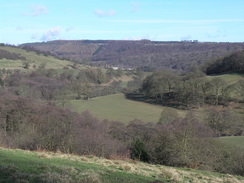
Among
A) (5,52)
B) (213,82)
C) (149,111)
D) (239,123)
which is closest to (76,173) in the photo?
(239,123)

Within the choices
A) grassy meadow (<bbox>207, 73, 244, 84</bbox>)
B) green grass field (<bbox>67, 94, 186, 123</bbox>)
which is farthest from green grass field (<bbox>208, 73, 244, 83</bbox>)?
green grass field (<bbox>67, 94, 186, 123</bbox>)

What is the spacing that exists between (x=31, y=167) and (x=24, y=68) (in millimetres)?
134829

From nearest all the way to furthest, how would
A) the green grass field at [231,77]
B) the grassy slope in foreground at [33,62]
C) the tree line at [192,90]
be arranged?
the tree line at [192,90], the green grass field at [231,77], the grassy slope in foreground at [33,62]

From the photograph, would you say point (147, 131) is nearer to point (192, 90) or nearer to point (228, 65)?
point (192, 90)

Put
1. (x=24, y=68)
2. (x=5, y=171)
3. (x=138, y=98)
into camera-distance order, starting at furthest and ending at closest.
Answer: (x=24, y=68) → (x=138, y=98) → (x=5, y=171)

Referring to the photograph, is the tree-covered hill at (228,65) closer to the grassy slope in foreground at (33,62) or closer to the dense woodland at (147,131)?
the dense woodland at (147,131)

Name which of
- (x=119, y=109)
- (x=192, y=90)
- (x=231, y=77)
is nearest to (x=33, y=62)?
(x=119, y=109)

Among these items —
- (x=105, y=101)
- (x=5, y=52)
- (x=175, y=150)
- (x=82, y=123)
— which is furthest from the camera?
(x=5, y=52)

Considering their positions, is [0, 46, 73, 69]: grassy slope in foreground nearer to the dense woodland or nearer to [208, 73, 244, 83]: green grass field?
the dense woodland

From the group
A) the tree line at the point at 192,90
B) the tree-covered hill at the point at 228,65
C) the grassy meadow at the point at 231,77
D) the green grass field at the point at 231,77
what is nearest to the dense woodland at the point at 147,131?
the tree line at the point at 192,90

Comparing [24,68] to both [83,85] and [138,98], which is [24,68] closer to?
[83,85]

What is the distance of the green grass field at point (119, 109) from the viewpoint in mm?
69312

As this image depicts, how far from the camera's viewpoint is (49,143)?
27.8 metres

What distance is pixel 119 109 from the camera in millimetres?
78812
